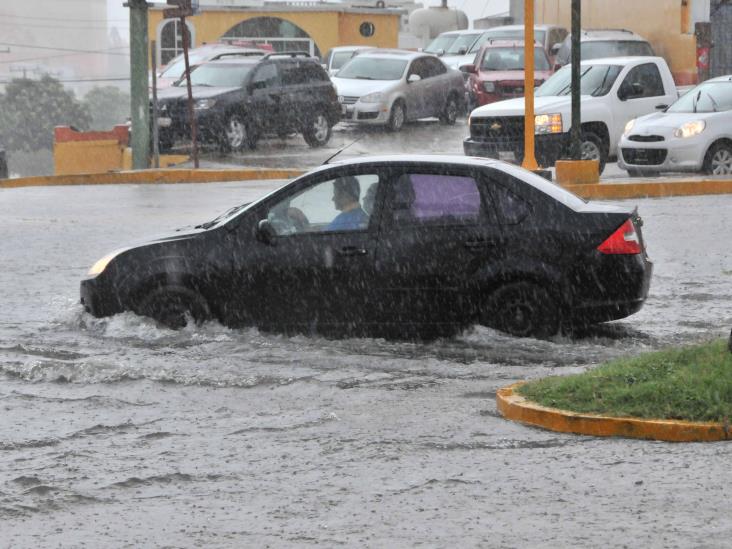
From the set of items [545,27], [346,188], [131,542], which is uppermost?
[545,27]

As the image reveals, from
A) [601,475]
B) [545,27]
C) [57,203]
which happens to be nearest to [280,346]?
[601,475]

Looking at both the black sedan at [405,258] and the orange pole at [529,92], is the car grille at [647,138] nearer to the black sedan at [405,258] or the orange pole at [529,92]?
the orange pole at [529,92]

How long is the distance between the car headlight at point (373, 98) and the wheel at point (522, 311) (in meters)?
23.0

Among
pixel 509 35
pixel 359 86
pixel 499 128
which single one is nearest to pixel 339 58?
pixel 509 35

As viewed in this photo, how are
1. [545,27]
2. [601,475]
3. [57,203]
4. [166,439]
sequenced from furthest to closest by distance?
[545,27] < [57,203] < [166,439] < [601,475]

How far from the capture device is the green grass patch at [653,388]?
315 inches

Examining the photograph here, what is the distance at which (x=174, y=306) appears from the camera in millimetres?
10938

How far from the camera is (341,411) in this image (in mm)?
8820

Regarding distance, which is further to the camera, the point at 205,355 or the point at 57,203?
the point at 57,203

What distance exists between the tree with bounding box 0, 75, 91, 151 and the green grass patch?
3441 inches

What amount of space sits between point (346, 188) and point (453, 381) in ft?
6.25

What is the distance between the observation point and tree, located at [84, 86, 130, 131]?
120 meters

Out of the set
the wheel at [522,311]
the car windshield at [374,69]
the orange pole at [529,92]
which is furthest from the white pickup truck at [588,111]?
the wheel at [522,311]

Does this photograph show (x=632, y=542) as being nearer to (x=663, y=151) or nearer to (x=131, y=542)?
(x=131, y=542)
